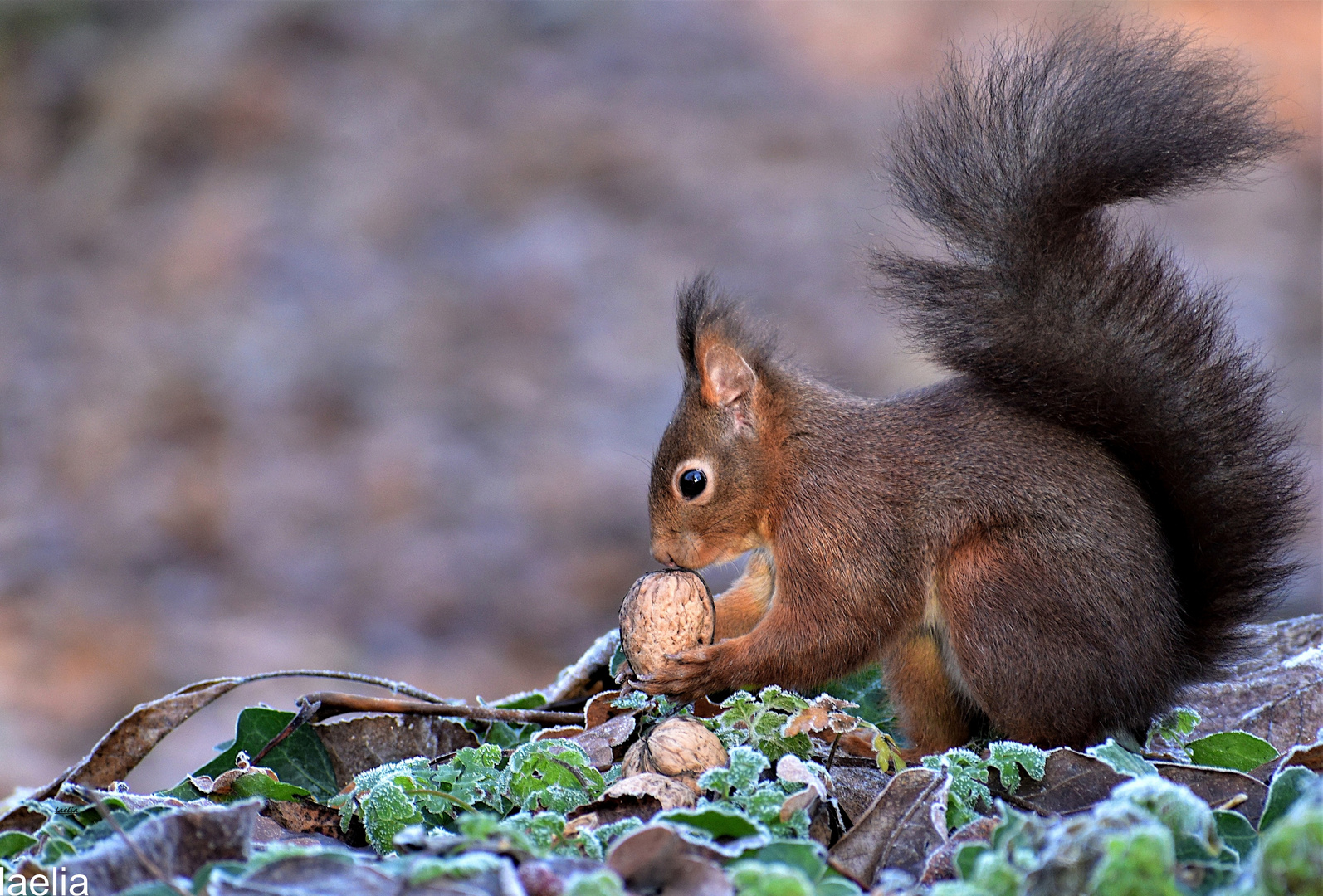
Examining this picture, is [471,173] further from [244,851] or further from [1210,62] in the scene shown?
[244,851]

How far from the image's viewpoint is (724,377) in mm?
1942

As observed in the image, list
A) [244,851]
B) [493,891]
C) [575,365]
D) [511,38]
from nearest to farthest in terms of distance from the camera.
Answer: [493,891]
[244,851]
[575,365]
[511,38]

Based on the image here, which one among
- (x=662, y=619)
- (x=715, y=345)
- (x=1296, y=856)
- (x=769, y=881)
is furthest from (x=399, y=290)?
(x=1296, y=856)

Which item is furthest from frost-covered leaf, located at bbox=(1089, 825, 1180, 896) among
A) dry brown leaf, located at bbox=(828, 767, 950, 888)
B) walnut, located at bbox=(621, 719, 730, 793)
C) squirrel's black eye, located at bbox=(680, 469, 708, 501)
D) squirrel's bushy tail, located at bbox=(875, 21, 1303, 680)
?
squirrel's black eye, located at bbox=(680, 469, 708, 501)

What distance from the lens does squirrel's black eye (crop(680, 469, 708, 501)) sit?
6.24ft

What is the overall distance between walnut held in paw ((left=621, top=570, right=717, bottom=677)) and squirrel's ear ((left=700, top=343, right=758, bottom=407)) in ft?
1.17

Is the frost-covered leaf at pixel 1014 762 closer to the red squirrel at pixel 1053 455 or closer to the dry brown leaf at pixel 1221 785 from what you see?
the dry brown leaf at pixel 1221 785

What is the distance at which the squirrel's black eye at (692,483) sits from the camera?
1.90 metres

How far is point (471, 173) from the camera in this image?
5.46m

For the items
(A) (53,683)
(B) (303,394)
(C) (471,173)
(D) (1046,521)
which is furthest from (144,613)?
(D) (1046,521)

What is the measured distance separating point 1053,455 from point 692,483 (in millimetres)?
534

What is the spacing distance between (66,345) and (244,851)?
15.7ft

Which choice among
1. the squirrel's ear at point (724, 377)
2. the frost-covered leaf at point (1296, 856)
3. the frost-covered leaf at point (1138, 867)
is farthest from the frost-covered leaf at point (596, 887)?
the squirrel's ear at point (724, 377)

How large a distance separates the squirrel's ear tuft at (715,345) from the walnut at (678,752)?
2.38ft
